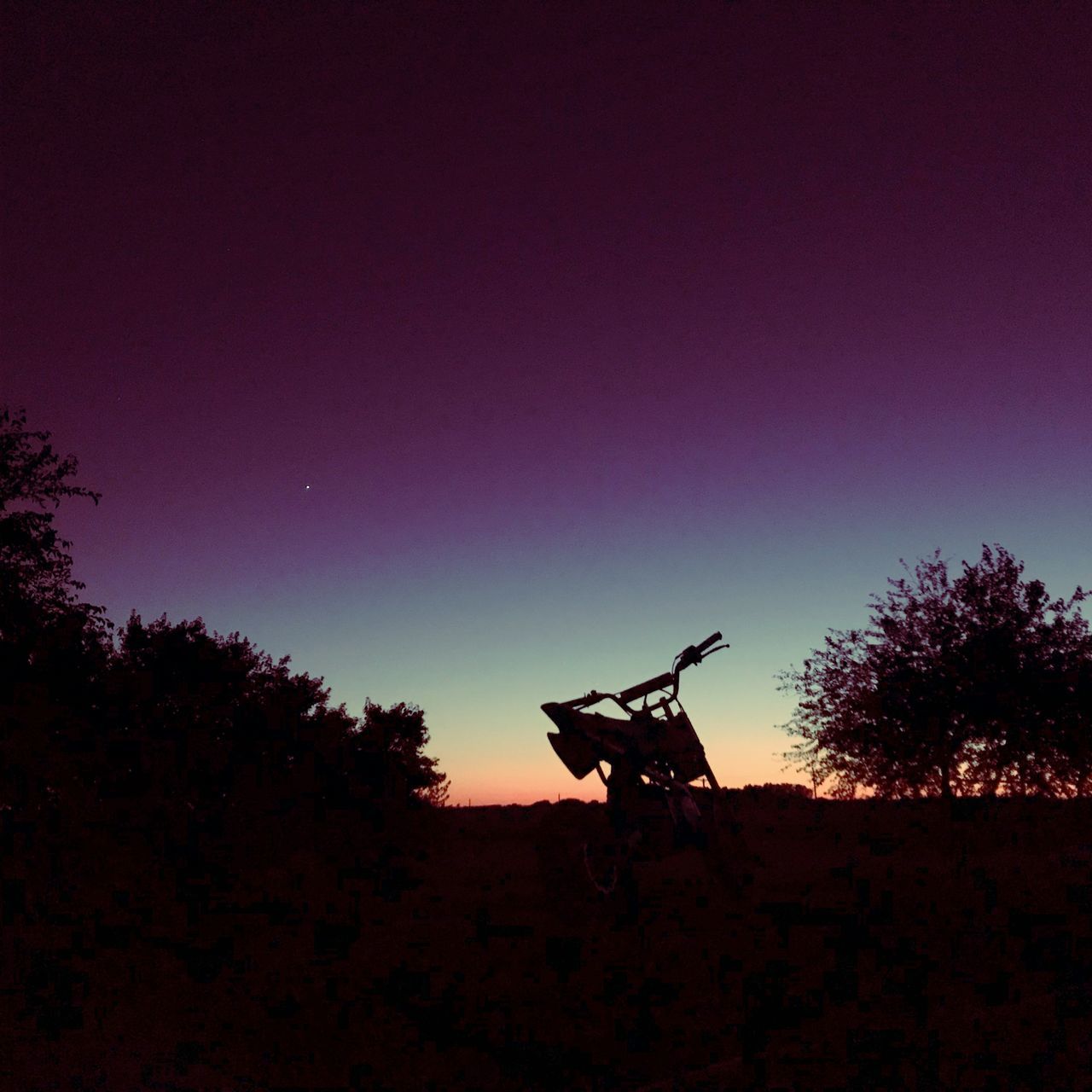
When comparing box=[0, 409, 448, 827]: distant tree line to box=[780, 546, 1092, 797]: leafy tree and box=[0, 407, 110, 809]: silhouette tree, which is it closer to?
box=[0, 407, 110, 809]: silhouette tree

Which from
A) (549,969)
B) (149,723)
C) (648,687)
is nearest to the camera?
(549,969)

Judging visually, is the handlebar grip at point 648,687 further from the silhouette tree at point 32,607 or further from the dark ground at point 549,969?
the silhouette tree at point 32,607

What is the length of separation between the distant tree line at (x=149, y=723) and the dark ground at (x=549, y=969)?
1437 millimetres

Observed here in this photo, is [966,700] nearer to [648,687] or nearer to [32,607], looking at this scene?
[648,687]

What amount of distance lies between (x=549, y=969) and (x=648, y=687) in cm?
473

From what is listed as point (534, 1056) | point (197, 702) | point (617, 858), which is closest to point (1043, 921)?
point (617, 858)

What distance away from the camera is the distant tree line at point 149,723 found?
674 inches

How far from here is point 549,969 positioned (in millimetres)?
11070

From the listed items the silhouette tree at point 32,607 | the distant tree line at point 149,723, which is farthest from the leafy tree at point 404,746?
the silhouette tree at point 32,607

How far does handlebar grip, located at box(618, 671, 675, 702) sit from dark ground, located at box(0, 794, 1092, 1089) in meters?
2.32

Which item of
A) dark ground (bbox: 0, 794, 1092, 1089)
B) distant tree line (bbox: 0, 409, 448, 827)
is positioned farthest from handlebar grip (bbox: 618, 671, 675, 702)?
distant tree line (bbox: 0, 409, 448, 827)

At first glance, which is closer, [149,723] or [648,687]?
[648,687]

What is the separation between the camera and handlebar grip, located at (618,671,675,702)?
45.2ft

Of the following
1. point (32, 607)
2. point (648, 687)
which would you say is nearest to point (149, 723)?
point (32, 607)
